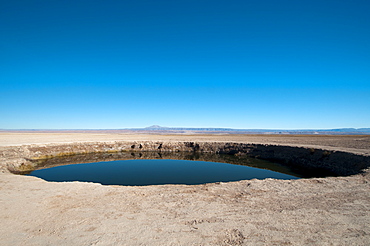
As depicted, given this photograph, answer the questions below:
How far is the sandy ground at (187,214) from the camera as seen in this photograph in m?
4.39

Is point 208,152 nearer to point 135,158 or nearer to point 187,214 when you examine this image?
point 135,158

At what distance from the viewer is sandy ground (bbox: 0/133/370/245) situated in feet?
14.4

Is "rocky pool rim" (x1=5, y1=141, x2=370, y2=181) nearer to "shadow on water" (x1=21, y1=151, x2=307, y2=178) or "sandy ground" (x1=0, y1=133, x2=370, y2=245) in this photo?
"shadow on water" (x1=21, y1=151, x2=307, y2=178)

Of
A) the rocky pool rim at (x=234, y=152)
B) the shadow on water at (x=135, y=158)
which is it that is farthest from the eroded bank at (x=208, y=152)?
the shadow on water at (x=135, y=158)

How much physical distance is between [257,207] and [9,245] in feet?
21.8

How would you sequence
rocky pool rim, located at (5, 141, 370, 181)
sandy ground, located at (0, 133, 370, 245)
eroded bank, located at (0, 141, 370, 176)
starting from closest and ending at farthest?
sandy ground, located at (0, 133, 370, 245) → rocky pool rim, located at (5, 141, 370, 181) → eroded bank, located at (0, 141, 370, 176)

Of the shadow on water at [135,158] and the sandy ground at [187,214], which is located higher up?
the sandy ground at [187,214]

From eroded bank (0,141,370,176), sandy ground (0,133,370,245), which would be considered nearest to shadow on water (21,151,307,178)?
eroded bank (0,141,370,176)

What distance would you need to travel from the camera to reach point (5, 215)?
18.4 ft

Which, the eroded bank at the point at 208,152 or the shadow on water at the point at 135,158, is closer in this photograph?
the eroded bank at the point at 208,152

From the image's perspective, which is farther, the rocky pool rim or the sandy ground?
the rocky pool rim

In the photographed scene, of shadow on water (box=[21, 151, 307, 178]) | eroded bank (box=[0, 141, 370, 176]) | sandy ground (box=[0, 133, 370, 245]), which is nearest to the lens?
sandy ground (box=[0, 133, 370, 245])

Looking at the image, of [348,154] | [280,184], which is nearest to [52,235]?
[280,184]

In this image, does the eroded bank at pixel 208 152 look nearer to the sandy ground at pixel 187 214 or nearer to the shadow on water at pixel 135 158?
the shadow on water at pixel 135 158
